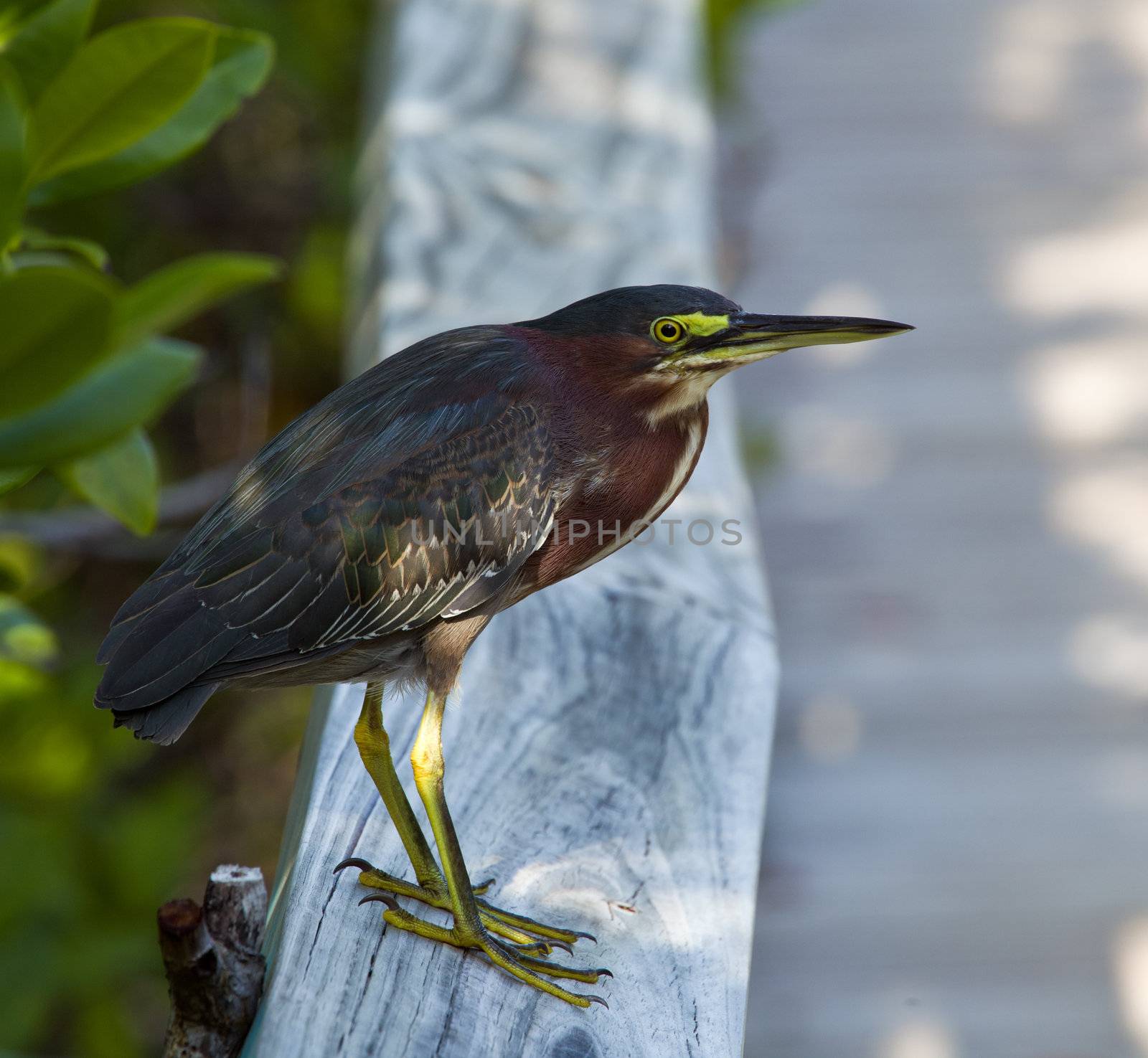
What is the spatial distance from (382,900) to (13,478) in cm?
76

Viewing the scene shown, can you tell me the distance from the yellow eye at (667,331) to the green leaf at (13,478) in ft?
3.35

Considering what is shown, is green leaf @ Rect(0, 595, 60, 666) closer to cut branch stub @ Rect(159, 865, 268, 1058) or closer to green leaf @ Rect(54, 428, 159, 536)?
green leaf @ Rect(54, 428, 159, 536)

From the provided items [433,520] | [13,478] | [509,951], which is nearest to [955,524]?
[433,520]

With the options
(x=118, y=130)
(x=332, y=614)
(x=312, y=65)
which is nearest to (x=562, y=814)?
(x=332, y=614)

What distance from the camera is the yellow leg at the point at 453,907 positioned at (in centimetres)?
182

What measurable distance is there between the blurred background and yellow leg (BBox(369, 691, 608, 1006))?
866 millimetres

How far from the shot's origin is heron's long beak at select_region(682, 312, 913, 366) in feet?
7.12

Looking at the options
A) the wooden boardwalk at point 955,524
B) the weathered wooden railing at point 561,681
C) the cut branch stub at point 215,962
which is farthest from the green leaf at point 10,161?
the wooden boardwalk at point 955,524

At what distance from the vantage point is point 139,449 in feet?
6.85

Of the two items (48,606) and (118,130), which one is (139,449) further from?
(48,606)

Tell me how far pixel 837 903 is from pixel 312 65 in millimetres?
3450

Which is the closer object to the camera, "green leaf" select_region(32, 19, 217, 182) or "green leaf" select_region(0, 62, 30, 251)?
"green leaf" select_region(0, 62, 30, 251)

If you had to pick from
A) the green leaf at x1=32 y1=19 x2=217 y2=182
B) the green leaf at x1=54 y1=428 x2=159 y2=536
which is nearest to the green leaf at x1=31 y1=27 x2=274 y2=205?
the green leaf at x1=32 y1=19 x2=217 y2=182

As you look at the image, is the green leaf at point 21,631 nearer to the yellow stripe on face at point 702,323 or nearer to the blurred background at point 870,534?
the blurred background at point 870,534
